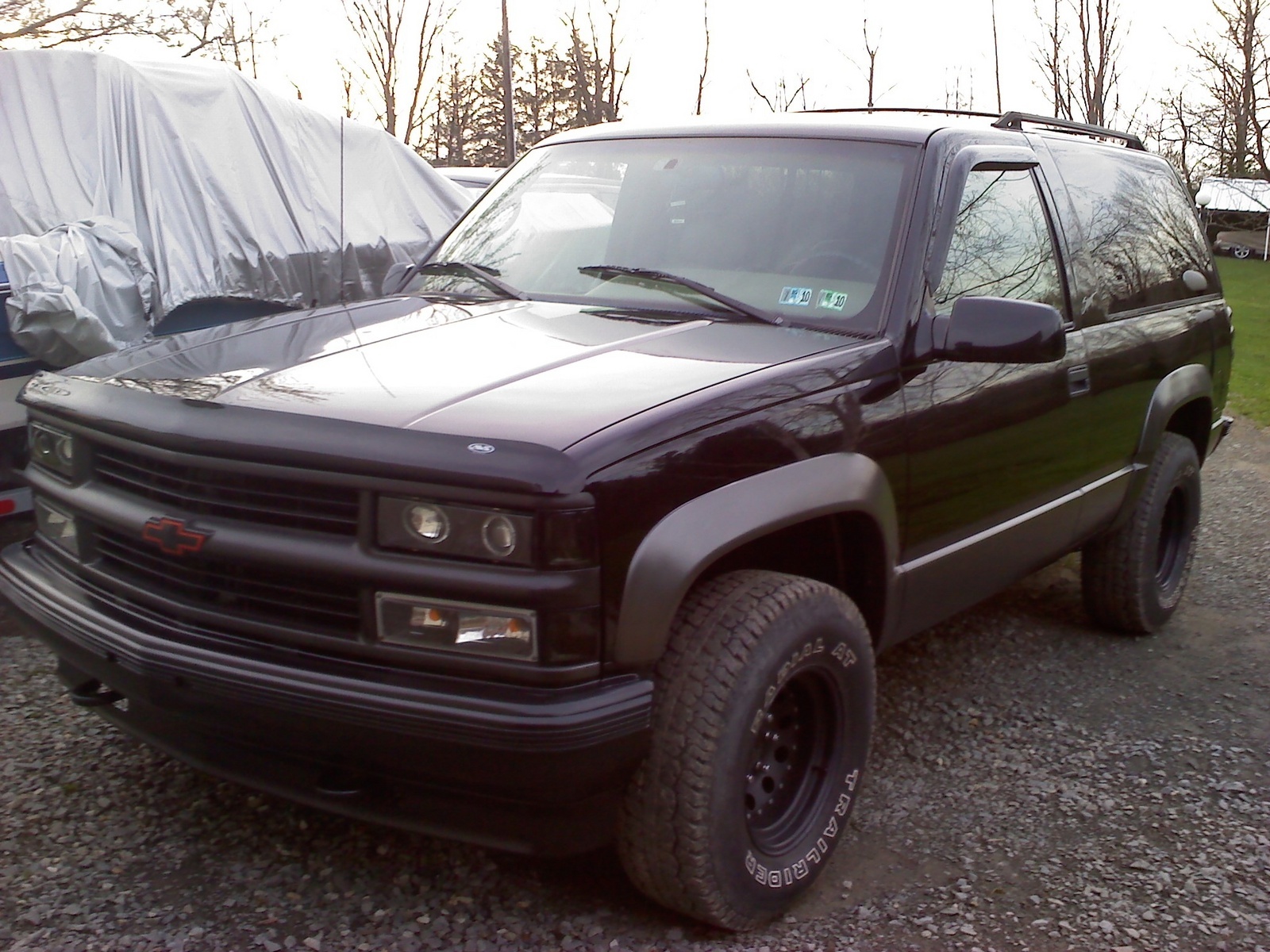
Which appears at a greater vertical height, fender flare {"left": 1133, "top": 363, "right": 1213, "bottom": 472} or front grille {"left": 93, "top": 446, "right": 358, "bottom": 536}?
front grille {"left": 93, "top": 446, "right": 358, "bottom": 536}

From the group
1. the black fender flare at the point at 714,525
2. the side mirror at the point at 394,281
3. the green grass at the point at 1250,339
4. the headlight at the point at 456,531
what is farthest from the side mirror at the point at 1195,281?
the headlight at the point at 456,531

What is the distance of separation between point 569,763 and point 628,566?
1.30ft

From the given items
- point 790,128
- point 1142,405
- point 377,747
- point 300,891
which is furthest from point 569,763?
point 1142,405

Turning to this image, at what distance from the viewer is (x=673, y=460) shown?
2574 mm

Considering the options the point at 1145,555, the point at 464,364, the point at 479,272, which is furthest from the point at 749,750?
the point at 1145,555

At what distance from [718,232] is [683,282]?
0.22 m

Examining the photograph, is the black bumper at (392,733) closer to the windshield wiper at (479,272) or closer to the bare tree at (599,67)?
the windshield wiper at (479,272)

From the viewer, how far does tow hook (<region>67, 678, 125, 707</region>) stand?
3053mm

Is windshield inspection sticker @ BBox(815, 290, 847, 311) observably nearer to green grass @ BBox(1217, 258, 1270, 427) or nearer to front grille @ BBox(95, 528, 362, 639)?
front grille @ BBox(95, 528, 362, 639)

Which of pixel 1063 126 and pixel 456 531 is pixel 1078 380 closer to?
pixel 1063 126

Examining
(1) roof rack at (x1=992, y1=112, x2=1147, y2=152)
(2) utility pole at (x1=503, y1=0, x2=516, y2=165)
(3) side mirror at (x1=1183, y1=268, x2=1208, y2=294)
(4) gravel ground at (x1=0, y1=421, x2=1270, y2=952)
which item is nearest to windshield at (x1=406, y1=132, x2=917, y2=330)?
(1) roof rack at (x1=992, y1=112, x2=1147, y2=152)

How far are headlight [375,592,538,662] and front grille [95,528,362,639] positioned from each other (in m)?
0.08

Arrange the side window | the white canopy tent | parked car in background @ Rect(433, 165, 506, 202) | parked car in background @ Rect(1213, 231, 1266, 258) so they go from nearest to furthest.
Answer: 1. the side window
2. parked car in background @ Rect(433, 165, 506, 202)
3. the white canopy tent
4. parked car in background @ Rect(1213, 231, 1266, 258)

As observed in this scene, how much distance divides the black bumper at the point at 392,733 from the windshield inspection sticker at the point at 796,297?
52.6 inches
